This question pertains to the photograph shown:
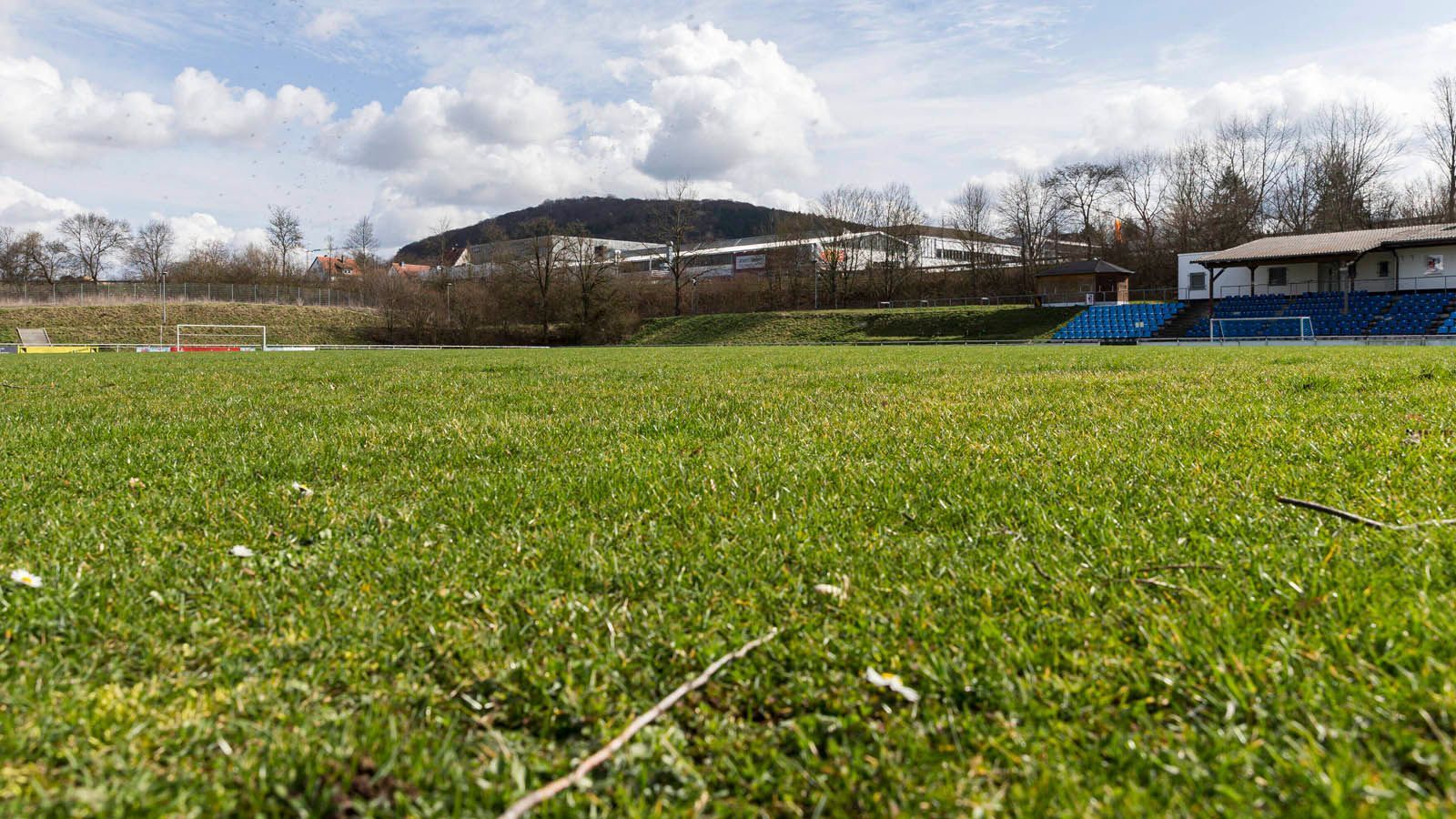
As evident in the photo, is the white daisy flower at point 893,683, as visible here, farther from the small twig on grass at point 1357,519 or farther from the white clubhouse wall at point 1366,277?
the white clubhouse wall at point 1366,277

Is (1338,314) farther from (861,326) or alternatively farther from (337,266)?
(337,266)

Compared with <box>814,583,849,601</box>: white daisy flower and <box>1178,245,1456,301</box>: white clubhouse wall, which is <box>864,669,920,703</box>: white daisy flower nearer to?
<box>814,583,849,601</box>: white daisy flower

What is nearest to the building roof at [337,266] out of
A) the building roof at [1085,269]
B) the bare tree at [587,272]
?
the bare tree at [587,272]

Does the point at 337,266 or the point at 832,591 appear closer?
the point at 832,591

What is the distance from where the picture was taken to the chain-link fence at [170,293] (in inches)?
2250

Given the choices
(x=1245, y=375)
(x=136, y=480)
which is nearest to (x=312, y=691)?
(x=136, y=480)

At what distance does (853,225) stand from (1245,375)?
243 ft

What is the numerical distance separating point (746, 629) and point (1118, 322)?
52538 millimetres

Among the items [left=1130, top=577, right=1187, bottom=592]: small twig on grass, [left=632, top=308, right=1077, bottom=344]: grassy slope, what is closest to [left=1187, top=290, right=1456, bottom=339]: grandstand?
[left=632, top=308, right=1077, bottom=344]: grassy slope

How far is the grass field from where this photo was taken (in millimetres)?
1579

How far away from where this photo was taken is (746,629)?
7.39 feet

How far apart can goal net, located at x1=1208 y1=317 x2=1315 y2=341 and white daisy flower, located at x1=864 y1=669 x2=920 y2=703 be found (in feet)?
153

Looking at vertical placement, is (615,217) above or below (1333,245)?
above

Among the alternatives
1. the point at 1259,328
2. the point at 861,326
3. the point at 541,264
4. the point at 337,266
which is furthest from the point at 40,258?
the point at 1259,328
